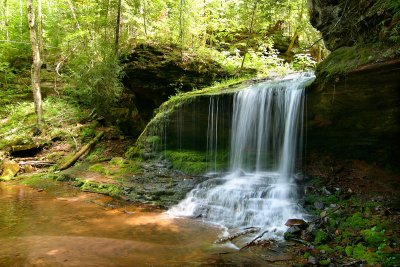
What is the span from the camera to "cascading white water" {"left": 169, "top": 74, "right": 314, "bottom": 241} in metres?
6.68

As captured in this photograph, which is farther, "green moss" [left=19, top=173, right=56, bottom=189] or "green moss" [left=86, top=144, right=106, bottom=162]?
"green moss" [left=86, top=144, right=106, bottom=162]

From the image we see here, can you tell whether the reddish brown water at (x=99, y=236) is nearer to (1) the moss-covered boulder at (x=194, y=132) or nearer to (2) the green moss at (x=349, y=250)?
(2) the green moss at (x=349, y=250)

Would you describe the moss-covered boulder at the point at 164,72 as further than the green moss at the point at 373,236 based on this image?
Yes

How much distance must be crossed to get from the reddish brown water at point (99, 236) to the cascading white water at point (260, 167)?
806mm

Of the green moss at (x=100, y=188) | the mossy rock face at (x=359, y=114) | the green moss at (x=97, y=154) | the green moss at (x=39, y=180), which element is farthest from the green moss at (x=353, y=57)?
the green moss at (x=97, y=154)

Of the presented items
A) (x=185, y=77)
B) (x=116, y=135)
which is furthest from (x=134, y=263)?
(x=116, y=135)

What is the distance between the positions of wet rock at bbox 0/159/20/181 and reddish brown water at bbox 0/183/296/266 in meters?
2.95

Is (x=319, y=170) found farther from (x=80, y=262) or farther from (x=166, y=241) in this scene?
(x=80, y=262)

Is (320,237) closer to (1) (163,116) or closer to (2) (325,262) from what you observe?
(2) (325,262)

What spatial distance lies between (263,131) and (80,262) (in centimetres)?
607

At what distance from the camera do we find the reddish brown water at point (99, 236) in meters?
4.58

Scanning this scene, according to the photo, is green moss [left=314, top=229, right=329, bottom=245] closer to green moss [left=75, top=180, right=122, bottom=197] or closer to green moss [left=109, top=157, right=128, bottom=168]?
green moss [left=75, top=180, right=122, bottom=197]

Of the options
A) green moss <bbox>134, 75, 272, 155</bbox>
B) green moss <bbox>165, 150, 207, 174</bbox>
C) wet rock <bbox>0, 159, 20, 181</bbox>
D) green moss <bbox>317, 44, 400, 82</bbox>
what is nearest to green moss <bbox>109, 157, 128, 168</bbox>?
green moss <bbox>134, 75, 272, 155</bbox>

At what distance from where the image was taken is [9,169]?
11188 millimetres
